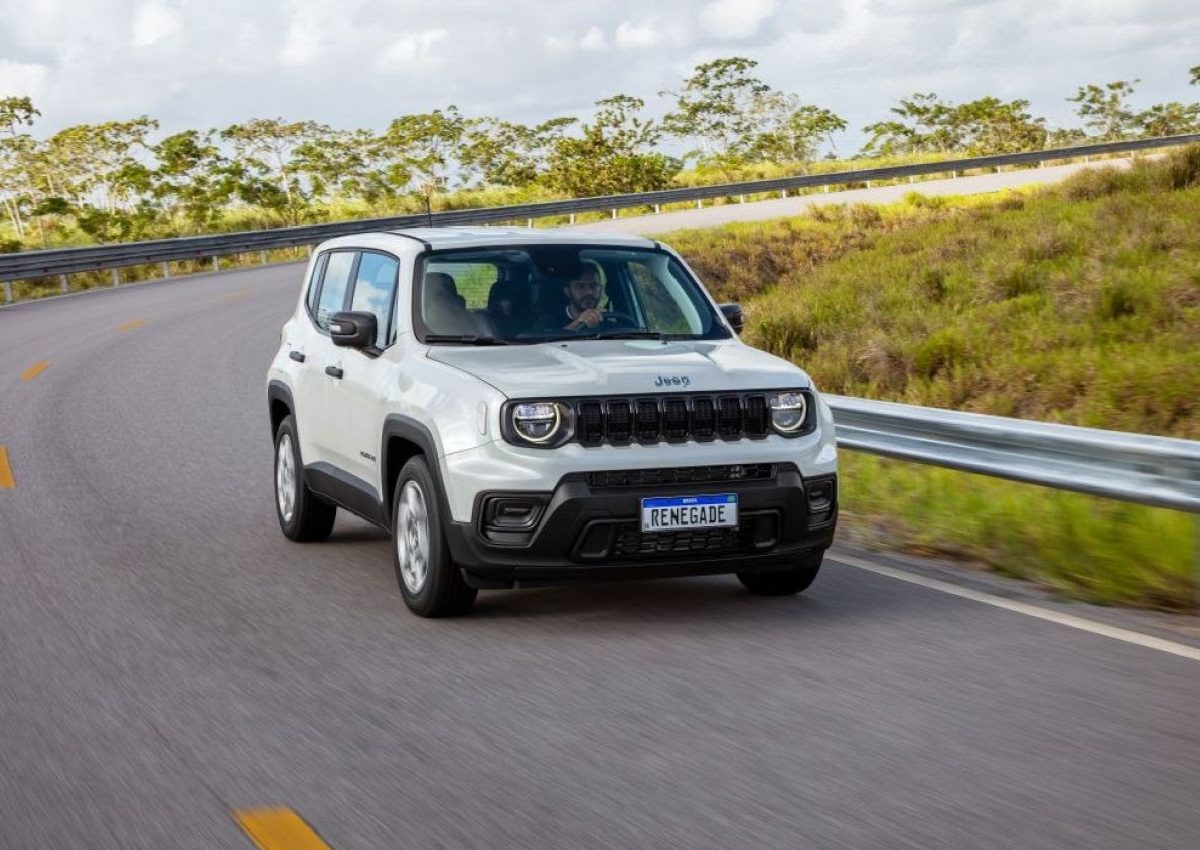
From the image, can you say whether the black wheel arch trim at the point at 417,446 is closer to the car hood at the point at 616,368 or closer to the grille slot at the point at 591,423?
the car hood at the point at 616,368

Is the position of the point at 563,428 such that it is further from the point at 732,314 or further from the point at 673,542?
the point at 732,314

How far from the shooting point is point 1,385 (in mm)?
17703

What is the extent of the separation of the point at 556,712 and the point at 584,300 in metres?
2.75

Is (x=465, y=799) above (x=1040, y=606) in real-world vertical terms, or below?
above

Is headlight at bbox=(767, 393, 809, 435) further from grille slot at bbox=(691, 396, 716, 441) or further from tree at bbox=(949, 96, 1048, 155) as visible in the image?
tree at bbox=(949, 96, 1048, 155)

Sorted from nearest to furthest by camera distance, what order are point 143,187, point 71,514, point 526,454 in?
point 526,454 < point 71,514 < point 143,187

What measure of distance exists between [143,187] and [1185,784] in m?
56.2

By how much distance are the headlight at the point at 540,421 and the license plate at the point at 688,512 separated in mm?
439

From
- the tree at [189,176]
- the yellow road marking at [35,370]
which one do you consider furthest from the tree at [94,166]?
the yellow road marking at [35,370]

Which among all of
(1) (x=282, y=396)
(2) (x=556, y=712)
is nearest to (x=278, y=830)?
(2) (x=556, y=712)

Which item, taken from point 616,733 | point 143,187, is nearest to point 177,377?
point 616,733

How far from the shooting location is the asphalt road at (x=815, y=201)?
39719 mm

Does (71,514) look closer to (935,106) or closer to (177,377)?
(177,377)

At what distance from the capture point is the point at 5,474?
11891 millimetres
